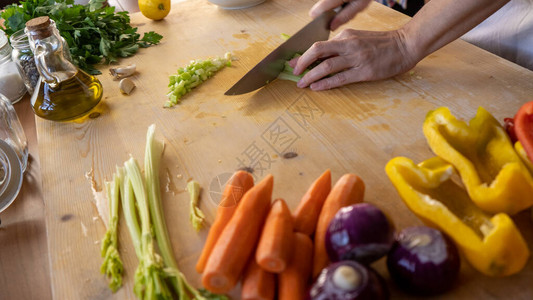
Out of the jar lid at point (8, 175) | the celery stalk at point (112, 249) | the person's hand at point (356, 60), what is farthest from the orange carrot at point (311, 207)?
the jar lid at point (8, 175)

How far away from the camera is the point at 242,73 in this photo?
1.69 meters

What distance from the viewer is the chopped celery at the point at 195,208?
1068 mm

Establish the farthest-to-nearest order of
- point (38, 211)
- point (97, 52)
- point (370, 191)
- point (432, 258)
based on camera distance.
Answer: point (97, 52), point (38, 211), point (370, 191), point (432, 258)

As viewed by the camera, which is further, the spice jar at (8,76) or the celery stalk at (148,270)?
the spice jar at (8,76)

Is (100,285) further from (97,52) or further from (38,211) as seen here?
(97,52)

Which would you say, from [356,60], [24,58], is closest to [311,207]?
[356,60]

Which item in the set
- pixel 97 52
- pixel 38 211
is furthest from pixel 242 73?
pixel 38 211

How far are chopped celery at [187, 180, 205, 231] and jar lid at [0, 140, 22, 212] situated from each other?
0.51 metres

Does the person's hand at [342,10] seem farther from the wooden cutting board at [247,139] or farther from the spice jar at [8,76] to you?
the spice jar at [8,76]

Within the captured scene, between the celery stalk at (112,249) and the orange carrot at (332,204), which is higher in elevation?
the orange carrot at (332,204)

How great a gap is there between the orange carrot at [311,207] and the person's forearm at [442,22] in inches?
28.0

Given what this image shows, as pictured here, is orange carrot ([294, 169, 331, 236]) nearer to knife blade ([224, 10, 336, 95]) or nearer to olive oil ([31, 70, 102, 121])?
knife blade ([224, 10, 336, 95])

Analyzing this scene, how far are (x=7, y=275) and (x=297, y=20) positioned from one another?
59.4 inches

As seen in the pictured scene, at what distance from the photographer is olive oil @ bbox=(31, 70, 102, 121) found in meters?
1.49
